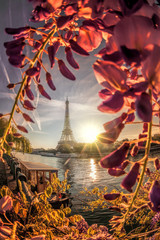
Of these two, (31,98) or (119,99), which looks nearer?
(119,99)

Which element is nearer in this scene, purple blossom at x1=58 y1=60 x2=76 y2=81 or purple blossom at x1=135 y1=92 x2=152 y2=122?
purple blossom at x1=135 y1=92 x2=152 y2=122

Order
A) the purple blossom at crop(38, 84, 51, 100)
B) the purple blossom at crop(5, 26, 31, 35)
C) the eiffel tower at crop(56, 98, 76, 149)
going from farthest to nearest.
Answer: the eiffel tower at crop(56, 98, 76, 149)
the purple blossom at crop(38, 84, 51, 100)
the purple blossom at crop(5, 26, 31, 35)

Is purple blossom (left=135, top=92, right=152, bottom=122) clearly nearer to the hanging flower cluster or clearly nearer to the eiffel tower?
the hanging flower cluster

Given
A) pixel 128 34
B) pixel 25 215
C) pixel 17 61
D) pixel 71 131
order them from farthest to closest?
pixel 71 131 < pixel 25 215 < pixel 17 61 < pixel 128 34

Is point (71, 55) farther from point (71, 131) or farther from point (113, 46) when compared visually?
point (71, 131)

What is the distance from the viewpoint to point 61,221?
3.37 feet

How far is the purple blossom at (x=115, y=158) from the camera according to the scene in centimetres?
28

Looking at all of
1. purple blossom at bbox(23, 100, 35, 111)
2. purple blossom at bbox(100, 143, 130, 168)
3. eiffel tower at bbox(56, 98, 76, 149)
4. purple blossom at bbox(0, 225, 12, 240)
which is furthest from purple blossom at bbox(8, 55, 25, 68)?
eiffel tower at bbox(56, 98, 76, 149)

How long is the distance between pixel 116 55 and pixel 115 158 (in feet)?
0.45

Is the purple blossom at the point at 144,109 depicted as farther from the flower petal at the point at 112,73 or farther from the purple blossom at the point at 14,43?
the purple blossom at the point at 14,43

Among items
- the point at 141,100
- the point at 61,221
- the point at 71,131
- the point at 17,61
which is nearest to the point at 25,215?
the point at 61,221

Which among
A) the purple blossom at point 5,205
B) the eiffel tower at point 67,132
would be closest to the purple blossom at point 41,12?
the purple blossom at point 5,205

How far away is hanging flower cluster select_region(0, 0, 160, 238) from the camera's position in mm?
201

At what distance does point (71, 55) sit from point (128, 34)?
0.19m
